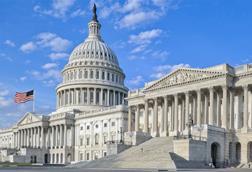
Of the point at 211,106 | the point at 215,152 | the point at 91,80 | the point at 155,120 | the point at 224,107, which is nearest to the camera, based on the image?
the point at 215,152

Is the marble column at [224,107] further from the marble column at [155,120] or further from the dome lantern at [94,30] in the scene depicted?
the dome lantern at [94,30]

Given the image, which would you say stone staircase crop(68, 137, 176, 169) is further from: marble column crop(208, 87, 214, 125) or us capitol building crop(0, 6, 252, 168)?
marble column crop(208, 87, 214, 125)

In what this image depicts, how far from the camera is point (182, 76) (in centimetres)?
10662

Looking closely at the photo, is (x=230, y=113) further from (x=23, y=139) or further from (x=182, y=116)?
(x=23, y=139)

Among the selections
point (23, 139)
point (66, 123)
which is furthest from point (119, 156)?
point (23, 139)

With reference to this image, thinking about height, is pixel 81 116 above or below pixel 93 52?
below

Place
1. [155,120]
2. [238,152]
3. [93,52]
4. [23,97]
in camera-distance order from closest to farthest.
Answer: [238,152]
[155,120]
[23,97]
[93,52]

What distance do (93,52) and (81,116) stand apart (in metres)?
35.9

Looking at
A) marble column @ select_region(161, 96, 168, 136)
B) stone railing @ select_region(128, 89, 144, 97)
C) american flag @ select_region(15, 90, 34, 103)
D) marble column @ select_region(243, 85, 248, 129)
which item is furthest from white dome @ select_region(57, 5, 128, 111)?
marble column @ select_region(243, 85, 248, 129)

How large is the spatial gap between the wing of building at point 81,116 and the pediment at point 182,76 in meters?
29.2

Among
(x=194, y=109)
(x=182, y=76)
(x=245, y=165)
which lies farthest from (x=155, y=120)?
(x=245, y=165)

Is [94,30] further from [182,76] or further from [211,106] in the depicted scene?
[211,106]

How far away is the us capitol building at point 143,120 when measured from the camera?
8950cm

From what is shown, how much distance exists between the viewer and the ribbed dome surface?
599 ft
